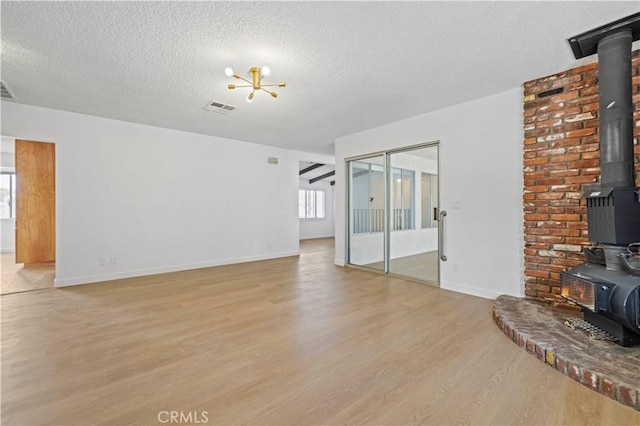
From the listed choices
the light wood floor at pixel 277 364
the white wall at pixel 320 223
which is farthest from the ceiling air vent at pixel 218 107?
the white wall at pixel 320 223

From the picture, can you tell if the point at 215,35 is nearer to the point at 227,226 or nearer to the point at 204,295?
the point at 204,295

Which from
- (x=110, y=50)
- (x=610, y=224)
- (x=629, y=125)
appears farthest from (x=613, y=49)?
(x=110, y=50)

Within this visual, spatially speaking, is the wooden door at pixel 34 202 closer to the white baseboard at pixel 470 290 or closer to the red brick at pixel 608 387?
the white baseboard at pixel 470 290

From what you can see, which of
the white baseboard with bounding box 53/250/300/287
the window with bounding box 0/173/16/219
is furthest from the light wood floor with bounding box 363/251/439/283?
the window with bounding box 0/173/16/219

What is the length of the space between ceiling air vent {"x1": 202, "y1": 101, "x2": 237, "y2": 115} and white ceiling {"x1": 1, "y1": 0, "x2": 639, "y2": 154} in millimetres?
120

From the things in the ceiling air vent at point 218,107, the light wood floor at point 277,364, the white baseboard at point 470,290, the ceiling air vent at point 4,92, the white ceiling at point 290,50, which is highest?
the ceiling air vent at point 218,107

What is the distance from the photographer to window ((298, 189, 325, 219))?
449 inches

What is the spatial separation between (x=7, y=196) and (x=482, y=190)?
11.5 m

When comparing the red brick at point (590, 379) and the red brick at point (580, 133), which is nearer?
the red brick at point (590, 379)

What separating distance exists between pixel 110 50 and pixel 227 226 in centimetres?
385

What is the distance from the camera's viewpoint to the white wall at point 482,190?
3.47 metres

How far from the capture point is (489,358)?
2184 mm

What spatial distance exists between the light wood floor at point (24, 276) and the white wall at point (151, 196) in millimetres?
461

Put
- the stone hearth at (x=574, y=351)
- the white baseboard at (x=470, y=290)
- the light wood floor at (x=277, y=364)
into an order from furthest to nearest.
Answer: the white baseboard at (x=470, y=290)
the stone hearth at (x=574, y=351)
the light wood floor at (x=277, y=364)
